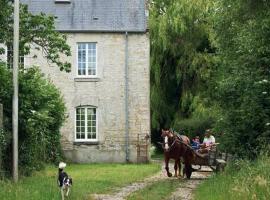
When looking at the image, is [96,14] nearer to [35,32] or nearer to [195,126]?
[195,126]

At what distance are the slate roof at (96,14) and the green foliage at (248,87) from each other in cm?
1421

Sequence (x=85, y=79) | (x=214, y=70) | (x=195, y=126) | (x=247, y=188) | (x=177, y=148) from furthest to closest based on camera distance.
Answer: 1. (x=195, y=126)
2. (x=214, y=70)
3. (x=85, y=79)
4. (x=177, y=148)
5. (x=247, y=188)

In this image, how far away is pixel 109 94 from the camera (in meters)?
37.8

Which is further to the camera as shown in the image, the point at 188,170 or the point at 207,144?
the point at 207,144

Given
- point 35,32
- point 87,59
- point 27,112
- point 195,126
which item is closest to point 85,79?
point 87,59

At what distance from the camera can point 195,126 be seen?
40.2m

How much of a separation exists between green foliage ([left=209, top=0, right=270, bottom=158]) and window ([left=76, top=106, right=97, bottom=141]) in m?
14.9

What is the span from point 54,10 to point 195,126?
11151 mm

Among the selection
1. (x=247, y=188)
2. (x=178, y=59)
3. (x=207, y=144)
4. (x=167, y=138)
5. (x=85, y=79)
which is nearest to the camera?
(x=247, y=188)

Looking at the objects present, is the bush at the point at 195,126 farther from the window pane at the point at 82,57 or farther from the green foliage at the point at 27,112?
the green foliage at the point at 27,112

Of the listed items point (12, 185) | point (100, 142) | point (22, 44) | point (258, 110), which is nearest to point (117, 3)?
point (100, 142)

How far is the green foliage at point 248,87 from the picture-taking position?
2033 centimetres

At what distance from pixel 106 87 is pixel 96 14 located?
441 centimetres

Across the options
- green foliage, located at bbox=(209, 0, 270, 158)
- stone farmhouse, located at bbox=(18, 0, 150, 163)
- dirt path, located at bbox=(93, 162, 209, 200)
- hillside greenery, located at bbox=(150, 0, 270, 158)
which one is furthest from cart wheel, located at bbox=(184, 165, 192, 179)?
stone farmhouse, located at bbox=(18, 0, 150, 163)
